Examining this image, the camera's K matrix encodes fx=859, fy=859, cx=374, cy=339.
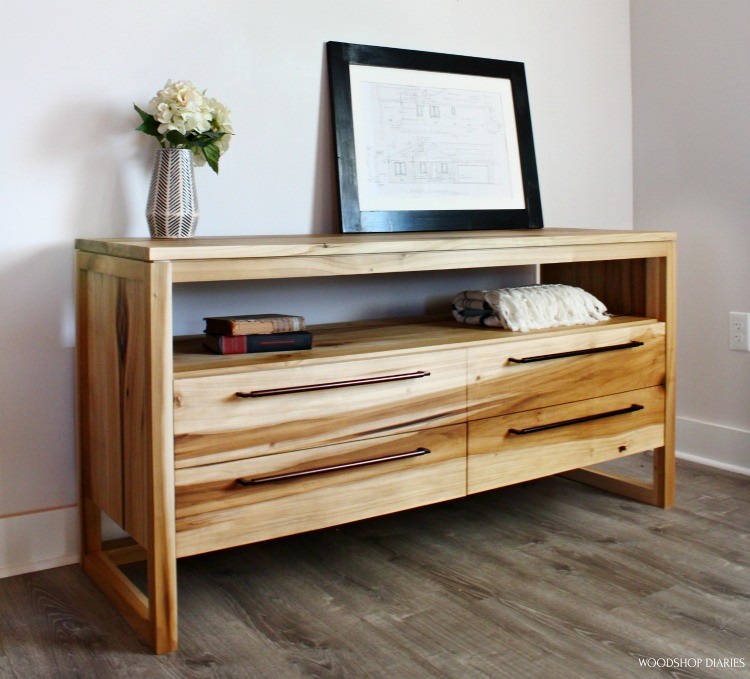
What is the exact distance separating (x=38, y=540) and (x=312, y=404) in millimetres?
755

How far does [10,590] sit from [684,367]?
204cm

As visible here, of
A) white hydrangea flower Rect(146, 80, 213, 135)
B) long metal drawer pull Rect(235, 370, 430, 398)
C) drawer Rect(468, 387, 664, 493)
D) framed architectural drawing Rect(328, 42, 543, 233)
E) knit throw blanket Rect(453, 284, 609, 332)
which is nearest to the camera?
long metal drawer pull Rect(235, 370, 430, 398)

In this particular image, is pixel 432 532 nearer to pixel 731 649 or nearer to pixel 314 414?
pixel 314 414

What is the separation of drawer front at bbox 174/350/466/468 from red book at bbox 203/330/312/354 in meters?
0.11

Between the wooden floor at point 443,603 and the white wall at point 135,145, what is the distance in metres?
0.44

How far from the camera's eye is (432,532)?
6.99ft

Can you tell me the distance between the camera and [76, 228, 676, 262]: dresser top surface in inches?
60.1

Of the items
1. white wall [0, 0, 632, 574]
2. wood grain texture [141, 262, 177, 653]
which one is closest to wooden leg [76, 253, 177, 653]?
wood grain texture [141, 262, 177, 653]

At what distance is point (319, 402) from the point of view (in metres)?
1.69

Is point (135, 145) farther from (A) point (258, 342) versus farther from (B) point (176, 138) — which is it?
(A) point (258, 342)

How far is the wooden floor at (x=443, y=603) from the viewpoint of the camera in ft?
4.94

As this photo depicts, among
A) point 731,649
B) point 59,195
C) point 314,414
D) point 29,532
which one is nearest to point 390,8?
point 59,195

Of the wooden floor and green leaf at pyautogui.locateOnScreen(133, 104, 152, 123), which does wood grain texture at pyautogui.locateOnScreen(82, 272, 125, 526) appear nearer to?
the wooden floor

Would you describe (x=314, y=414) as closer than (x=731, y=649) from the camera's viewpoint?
No
